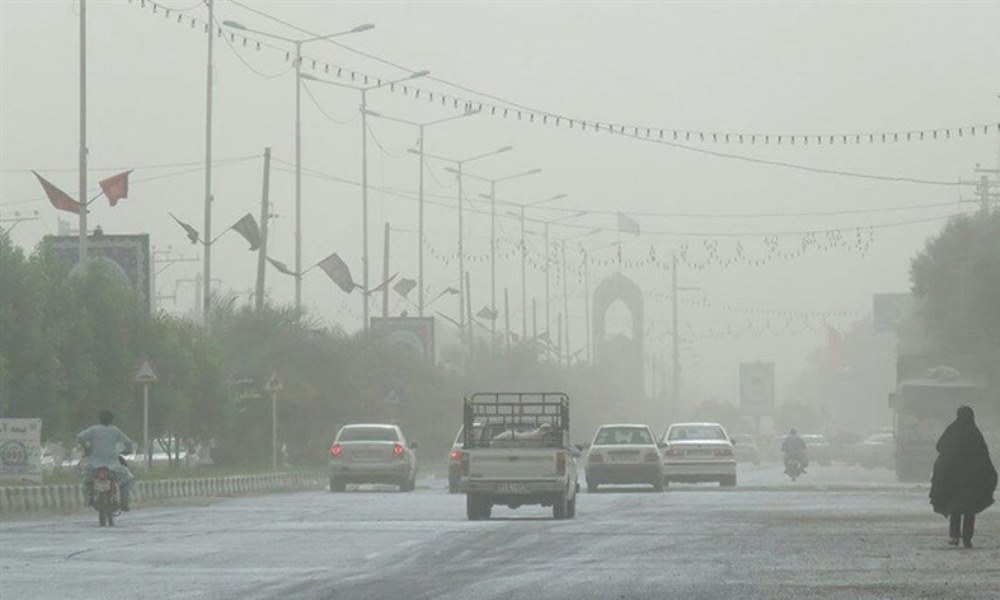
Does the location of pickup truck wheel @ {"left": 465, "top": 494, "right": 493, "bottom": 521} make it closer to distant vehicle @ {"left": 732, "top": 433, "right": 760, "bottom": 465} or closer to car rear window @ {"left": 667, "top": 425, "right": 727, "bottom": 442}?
car rear window @ {"left": 667, "top": 425, "right": 727, "bottom": 442}

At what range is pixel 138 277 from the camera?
2181 inches

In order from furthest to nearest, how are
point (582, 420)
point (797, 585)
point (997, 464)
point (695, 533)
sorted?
point (582, 420) → point (997, 464) → point (695, 533) → point (797, 585)

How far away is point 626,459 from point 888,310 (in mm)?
93710

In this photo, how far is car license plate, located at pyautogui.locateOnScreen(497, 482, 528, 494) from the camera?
3422cm

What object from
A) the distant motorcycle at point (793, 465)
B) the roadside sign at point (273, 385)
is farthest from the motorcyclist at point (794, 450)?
the roadside sign at point (273, 385)

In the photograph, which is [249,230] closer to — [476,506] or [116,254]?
[116,254]

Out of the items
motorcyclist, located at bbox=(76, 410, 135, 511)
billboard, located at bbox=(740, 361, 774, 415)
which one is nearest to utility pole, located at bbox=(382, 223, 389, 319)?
motorcyclist, located at bbox=(76, 410, 135, 511)

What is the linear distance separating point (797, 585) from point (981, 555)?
5011mm

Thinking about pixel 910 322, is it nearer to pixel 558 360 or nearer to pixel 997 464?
pixel 558 360

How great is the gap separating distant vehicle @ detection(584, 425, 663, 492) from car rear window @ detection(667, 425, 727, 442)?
488cm

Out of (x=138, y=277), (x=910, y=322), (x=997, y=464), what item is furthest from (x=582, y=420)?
(x=138, y=277)

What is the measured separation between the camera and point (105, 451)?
34.6m

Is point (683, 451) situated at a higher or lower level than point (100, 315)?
lower

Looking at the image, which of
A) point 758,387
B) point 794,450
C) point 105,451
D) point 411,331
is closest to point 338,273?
point 411,331
